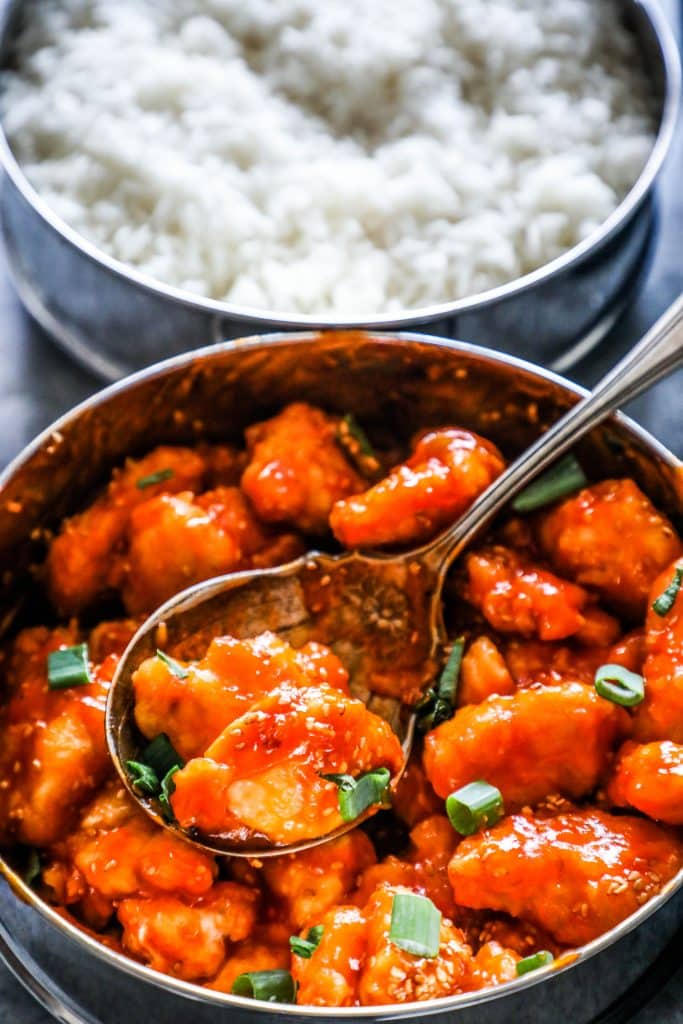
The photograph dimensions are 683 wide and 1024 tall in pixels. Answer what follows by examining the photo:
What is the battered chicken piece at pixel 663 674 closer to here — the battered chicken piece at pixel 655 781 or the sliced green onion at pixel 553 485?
the battered chicken piece at pixel 655 781

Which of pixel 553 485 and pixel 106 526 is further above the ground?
pixel 553 485

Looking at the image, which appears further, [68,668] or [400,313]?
[400,313]

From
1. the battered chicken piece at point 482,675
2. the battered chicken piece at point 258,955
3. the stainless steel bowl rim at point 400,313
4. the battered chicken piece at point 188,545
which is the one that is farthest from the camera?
the stainless steel bowl rim at point 400,313

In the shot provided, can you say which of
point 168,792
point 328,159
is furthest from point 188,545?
point 328,159

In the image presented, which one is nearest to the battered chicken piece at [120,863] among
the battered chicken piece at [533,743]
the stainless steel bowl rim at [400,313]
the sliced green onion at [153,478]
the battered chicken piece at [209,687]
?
the battered chicken piece at [209,687]

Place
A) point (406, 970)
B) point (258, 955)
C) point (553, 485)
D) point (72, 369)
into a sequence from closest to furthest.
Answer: point (406, 970), point (258, 955), point (553, 485), point (72, 369)

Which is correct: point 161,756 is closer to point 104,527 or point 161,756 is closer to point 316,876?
point 316,876
